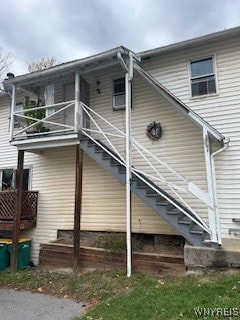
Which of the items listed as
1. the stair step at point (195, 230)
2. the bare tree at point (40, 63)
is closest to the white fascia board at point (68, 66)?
the stair step at point (195, 230)

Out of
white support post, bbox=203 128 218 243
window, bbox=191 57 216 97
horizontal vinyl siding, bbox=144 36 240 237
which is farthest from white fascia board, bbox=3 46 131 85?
white support post, bbox=203 128 218 243

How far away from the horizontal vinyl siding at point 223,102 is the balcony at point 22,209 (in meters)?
6.39

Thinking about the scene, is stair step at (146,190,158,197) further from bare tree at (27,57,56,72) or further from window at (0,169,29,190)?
bare tree at (27,57,56,72)

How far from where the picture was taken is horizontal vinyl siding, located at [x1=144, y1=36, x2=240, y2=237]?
7754 millimetres

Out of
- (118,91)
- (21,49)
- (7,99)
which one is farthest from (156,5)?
(21,49)

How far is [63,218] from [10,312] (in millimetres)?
4593

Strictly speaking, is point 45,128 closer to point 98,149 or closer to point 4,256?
point 98,149

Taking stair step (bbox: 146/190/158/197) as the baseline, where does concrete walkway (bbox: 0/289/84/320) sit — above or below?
below

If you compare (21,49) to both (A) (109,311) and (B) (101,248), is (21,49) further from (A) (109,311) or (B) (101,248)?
(A) (109,311)

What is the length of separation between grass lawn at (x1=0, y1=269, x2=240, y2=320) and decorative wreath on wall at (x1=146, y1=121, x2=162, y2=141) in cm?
422

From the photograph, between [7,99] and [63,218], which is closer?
[63,218]

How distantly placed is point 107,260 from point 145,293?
83.5 inches

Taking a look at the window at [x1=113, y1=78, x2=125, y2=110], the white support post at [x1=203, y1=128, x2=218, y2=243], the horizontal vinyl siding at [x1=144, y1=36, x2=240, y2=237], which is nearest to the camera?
the white support post at [x1=203, y1=128, x2=218, y2=243]

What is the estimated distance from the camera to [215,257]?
20.2 ft
